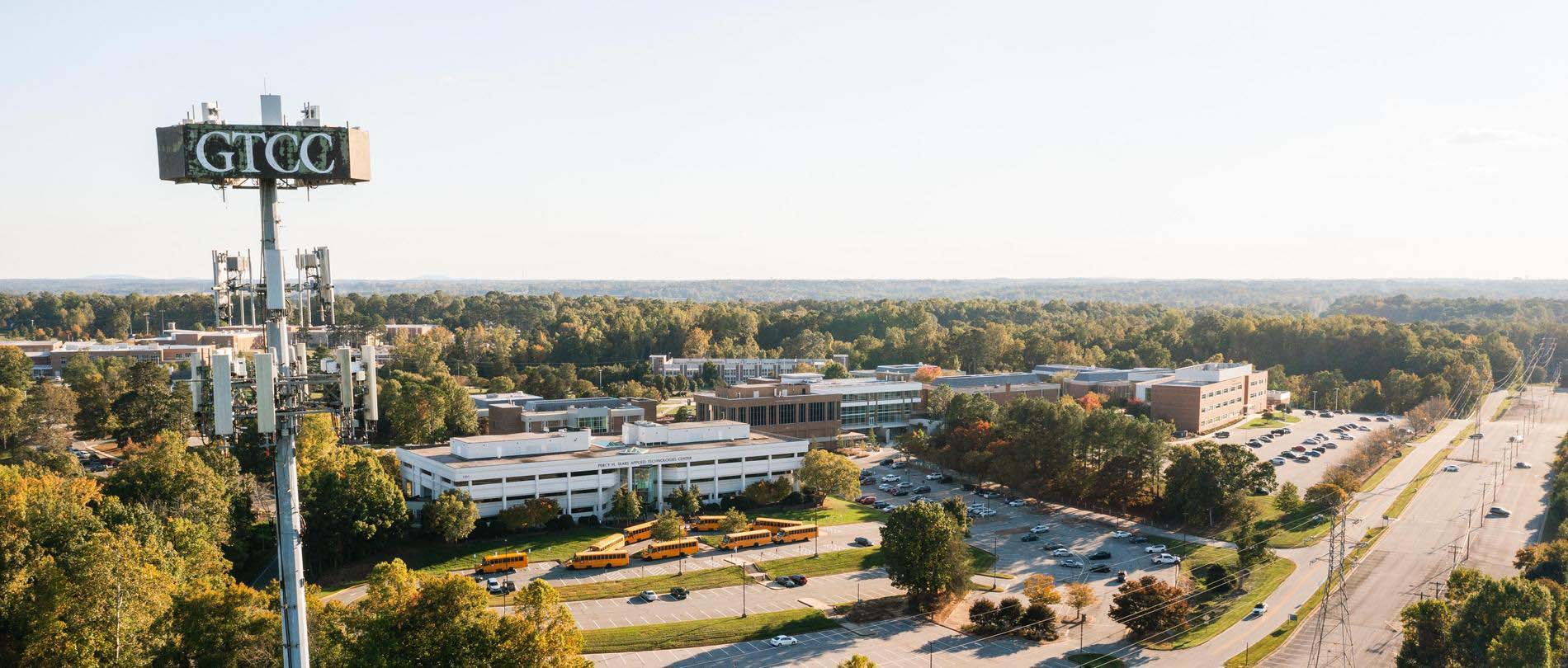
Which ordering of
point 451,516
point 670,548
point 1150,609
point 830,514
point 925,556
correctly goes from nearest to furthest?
1. point 1150,609
2. point 925,556
3. point 451,516
4. point 670,548
5. point 830,514

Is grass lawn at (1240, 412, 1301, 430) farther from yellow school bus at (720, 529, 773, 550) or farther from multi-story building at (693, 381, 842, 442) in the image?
yellow school bus at (720, 529, 773, 550)

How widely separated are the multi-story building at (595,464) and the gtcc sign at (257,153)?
39.4m

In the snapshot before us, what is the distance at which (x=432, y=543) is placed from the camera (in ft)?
182

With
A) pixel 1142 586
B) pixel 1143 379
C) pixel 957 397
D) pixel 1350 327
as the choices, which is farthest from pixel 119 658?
pixel 1350 327

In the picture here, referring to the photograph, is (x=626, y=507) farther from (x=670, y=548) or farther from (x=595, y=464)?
(x=670, y=548)

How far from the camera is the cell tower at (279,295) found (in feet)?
65.6

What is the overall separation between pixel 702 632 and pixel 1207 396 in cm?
6659

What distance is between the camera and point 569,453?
2539 inches

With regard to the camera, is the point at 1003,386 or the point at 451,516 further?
the point at 1003,386

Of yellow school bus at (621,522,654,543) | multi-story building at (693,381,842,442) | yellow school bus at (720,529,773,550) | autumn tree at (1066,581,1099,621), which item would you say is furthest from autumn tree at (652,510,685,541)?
multi-story building at (693,381,842,442)

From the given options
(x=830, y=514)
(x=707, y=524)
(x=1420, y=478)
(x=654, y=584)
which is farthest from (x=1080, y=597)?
(x=1420, y=478)

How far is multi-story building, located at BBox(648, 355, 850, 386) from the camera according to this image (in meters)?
129

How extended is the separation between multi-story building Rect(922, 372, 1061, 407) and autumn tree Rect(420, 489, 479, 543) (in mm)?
50301

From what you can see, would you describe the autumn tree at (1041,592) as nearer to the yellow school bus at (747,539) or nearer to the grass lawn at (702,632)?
the grass lawn at (702,632)
